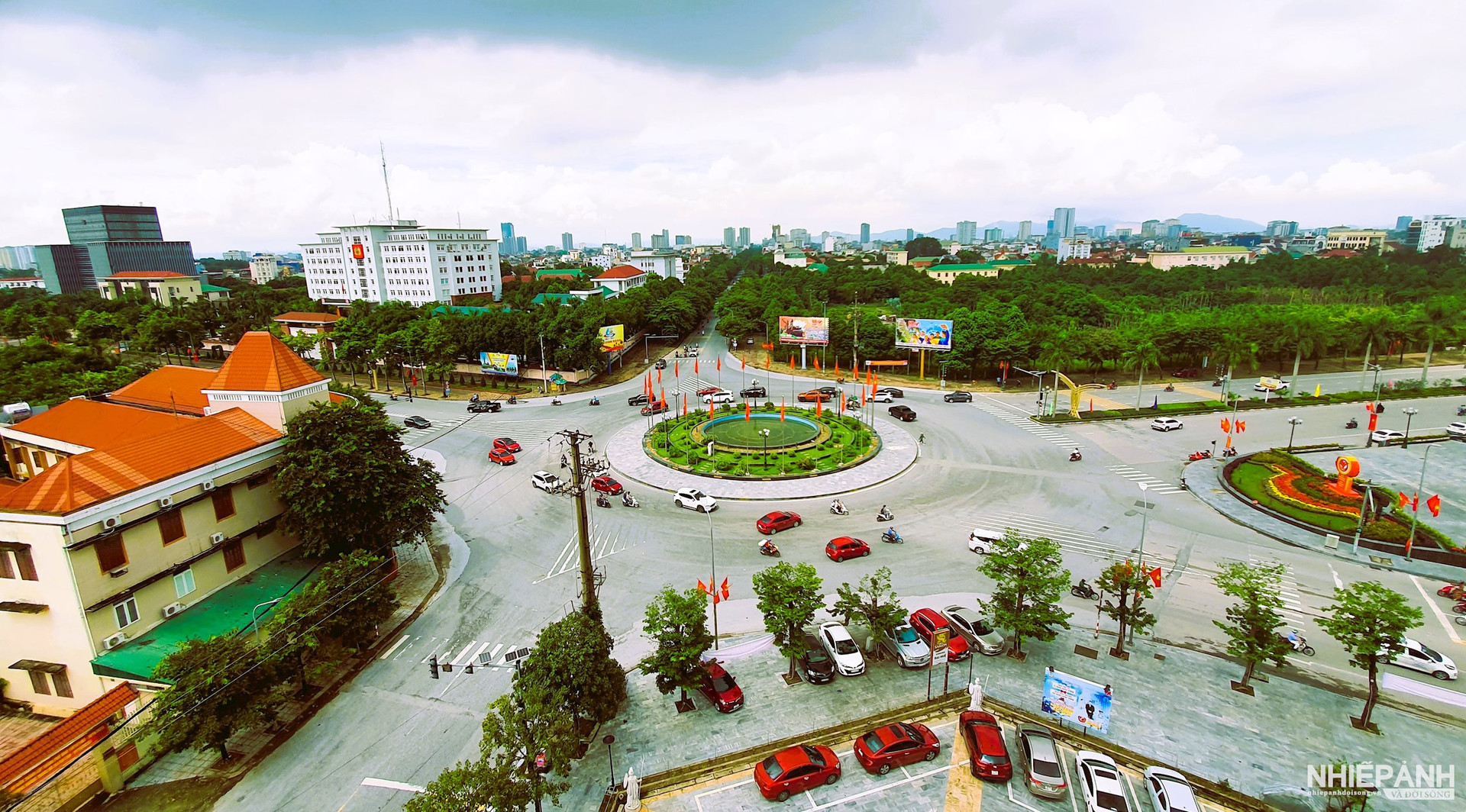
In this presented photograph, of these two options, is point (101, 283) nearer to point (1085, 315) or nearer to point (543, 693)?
point (543, 693)

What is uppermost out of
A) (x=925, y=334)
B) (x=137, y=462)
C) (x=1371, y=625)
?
(x=137, y=462)

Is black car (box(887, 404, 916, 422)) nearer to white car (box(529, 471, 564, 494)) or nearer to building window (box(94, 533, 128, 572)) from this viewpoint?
white car (box(529, 471, 564, 494))

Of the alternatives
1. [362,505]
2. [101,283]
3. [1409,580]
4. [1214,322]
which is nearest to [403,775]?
[362,505]

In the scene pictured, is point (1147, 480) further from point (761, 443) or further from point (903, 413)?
point (761, 443)

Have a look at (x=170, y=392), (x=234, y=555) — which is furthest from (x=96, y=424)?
(x=234, y=555)

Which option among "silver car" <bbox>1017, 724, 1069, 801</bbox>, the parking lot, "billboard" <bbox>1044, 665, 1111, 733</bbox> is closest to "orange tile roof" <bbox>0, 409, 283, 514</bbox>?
the parking lot

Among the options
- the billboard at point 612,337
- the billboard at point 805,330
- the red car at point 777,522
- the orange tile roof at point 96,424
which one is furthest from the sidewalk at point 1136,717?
the billboard at point 612,337

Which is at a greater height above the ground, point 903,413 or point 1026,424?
point 903,413
